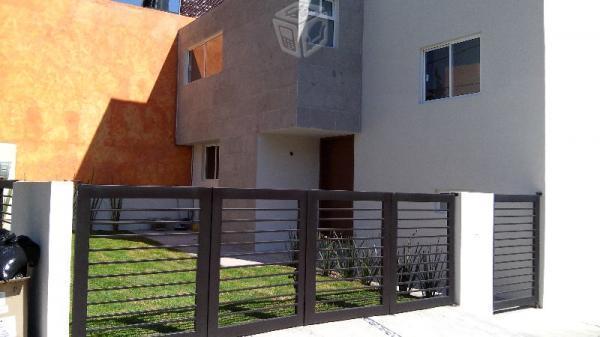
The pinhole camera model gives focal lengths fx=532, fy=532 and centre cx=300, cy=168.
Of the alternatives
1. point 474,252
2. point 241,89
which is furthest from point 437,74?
point 241,89

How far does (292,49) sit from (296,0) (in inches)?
41.7

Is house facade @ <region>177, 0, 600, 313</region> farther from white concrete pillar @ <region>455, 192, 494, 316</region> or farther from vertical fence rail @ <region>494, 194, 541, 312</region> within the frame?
white concrete pillar @ <region>455, 192, 494, 316</region>

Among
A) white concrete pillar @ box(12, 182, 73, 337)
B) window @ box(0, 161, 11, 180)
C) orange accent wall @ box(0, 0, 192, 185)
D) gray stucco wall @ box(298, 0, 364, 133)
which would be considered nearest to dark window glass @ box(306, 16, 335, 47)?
gray stucco wall @ box(298, 0, 364, 133)

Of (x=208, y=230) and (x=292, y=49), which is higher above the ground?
(x=292, y=49)

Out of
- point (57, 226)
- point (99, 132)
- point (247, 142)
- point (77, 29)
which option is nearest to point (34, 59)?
point (77, 29)

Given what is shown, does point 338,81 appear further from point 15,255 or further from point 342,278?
point 15,255

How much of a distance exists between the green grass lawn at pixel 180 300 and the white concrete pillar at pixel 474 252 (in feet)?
4.13

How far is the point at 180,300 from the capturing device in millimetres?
7055

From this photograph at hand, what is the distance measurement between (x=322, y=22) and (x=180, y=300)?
7.61m

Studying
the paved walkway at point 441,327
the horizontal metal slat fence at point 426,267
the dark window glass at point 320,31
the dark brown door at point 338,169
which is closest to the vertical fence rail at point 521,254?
the paved walkway at point 441,327

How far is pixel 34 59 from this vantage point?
580 inches

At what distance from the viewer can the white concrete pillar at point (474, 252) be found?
735 cm
